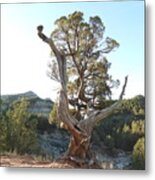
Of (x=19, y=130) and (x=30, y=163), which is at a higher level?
(x=19, y=130)

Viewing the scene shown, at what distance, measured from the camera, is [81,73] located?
6.84 feet

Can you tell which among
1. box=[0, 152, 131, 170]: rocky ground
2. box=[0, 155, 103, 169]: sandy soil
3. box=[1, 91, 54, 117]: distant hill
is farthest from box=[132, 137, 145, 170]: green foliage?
box=[1, 91, 54, 117]: distant hill

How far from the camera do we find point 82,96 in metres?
2.08

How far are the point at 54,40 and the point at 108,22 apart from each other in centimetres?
24

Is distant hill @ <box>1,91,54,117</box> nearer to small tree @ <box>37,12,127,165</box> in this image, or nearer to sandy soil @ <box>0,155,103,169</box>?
small tree @ <box>37,12,127,165</box>

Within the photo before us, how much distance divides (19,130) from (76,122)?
247mm

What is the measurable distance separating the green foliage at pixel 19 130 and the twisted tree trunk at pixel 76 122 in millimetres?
140

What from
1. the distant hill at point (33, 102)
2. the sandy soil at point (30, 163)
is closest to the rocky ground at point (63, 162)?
the sandy soil at point (30, 163)

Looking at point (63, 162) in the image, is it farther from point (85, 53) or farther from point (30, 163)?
point (85, 53)

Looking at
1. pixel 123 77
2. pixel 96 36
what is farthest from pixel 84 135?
pixel 96 36

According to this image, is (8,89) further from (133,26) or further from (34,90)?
(133,26)

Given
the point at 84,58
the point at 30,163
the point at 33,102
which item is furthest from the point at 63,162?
the point at 84,58

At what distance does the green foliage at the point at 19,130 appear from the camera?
2.11m

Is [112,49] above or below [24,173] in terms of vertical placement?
above
